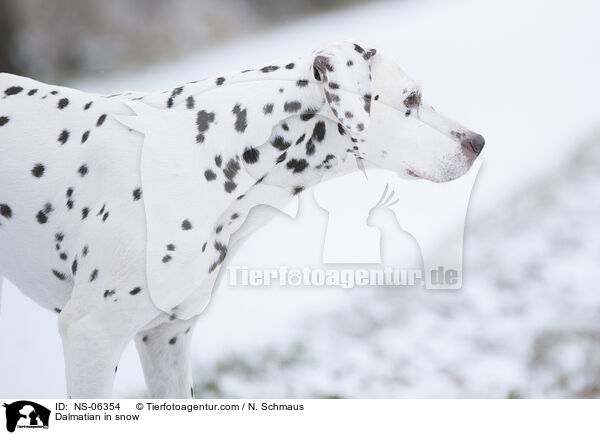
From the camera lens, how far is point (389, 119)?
1.75m

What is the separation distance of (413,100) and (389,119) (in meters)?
0.07

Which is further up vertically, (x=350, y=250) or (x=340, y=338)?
(x=350, y=250)

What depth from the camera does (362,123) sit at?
1.67 metres

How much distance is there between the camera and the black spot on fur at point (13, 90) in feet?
6.09

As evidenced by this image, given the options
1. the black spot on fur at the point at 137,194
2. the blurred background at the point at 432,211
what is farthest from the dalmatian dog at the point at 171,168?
the blurred background at the point at 432,211

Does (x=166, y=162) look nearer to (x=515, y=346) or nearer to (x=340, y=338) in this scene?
→ (x=340, y=338)

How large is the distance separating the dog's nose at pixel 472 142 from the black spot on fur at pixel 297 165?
0.39 metres

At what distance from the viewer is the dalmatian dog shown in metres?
1.67

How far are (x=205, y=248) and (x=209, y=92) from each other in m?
0.38

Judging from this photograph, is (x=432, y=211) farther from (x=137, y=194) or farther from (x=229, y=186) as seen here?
(x=137, y=194)

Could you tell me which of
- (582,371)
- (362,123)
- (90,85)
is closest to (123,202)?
(362,123)

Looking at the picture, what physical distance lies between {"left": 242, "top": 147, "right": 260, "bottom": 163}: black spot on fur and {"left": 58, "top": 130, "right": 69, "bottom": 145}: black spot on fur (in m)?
0.44

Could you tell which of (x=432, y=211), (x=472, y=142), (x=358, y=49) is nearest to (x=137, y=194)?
(x=358, y=49)
